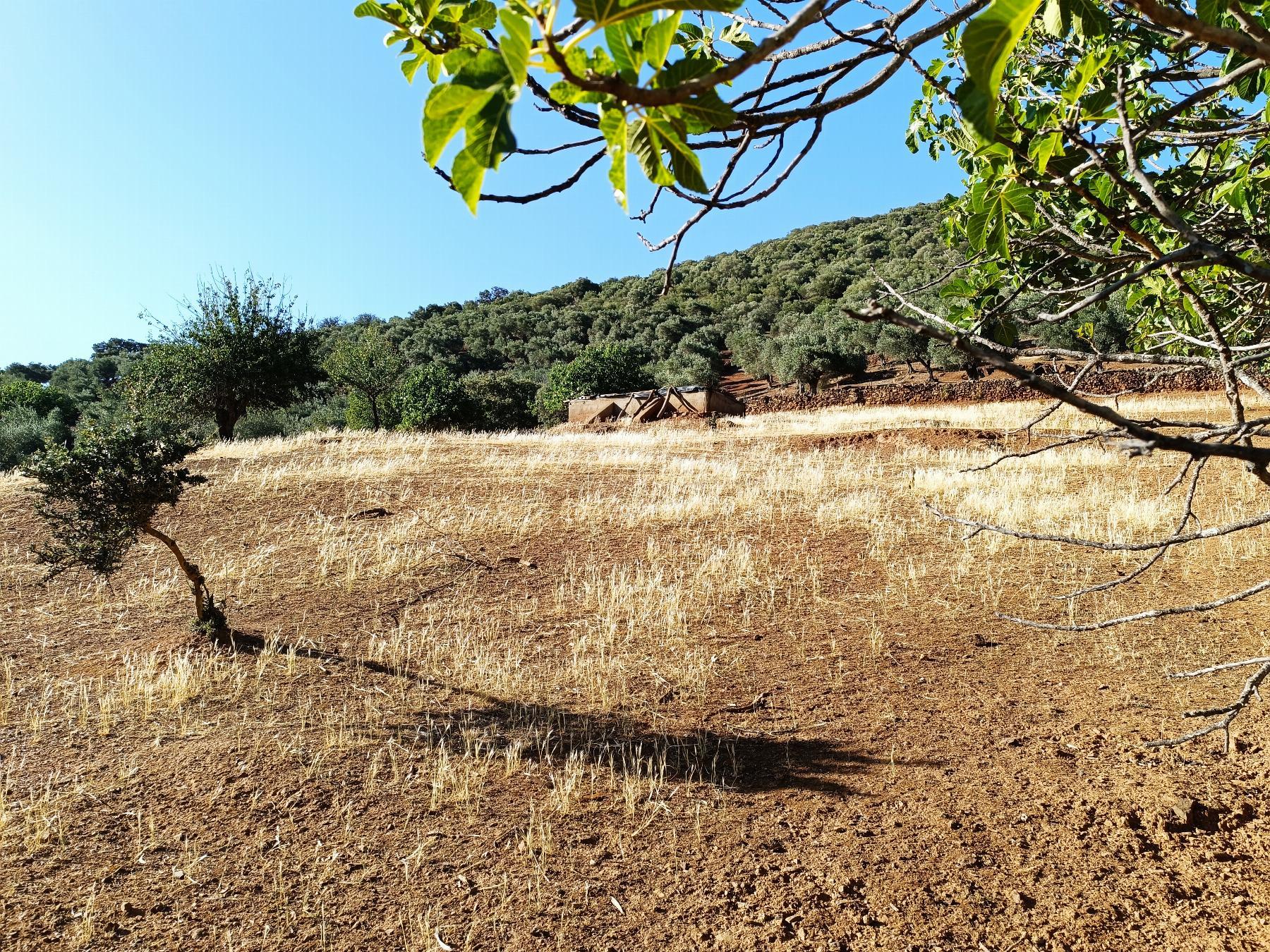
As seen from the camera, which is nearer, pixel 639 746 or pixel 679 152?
pixel 679 152

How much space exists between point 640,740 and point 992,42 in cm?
454

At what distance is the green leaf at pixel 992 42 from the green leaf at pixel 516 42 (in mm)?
373

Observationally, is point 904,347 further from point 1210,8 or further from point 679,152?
point 679,152

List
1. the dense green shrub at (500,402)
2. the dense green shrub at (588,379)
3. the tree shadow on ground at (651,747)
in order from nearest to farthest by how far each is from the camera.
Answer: the tree shadow on ground at (651,747) → the dense green shrub at (500,402) → the dense green shrub at (588,379)

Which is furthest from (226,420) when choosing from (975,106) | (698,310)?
(698,310)

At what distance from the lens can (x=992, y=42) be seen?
68 centimetres

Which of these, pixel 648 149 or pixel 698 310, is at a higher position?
pixel 698 310

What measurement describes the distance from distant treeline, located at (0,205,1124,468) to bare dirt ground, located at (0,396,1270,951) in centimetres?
227

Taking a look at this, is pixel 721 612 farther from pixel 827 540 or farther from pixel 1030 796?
pixel 1030 796

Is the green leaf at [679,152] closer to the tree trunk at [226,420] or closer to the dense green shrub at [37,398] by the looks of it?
the tree trunk at [226,420]

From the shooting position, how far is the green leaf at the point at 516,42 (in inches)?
25.0

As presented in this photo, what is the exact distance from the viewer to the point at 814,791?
3.98 meters

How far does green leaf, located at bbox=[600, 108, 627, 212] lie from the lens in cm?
82

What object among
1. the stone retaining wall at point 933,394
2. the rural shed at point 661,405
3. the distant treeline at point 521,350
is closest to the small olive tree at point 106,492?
the distant treeline at point 521,350
